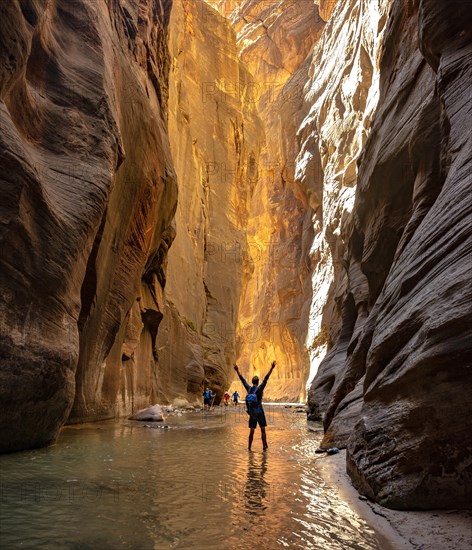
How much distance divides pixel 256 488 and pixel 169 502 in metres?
1.22

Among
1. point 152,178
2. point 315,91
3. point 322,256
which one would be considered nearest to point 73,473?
point 152,178

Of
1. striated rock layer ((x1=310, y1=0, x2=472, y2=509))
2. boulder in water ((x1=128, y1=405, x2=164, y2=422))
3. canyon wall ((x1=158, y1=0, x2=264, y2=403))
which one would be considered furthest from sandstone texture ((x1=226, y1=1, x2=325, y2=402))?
striated rock layer ((x1=310, y1=0, x2=472, y2=509))

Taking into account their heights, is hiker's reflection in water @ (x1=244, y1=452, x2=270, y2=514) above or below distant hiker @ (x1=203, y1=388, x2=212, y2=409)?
below

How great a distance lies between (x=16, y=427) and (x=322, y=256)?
3976 centimetres

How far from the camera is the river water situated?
11.8 feet

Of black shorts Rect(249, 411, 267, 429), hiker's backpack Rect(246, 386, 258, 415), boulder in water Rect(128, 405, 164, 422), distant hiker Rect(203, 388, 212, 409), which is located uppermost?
distant hiker Rect(203, 388, 212, 409)

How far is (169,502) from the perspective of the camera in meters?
4.66

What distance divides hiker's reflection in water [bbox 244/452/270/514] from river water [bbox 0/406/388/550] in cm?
1

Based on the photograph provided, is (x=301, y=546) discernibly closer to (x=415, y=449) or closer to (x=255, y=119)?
(x=415, y=449)

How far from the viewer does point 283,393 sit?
58.4 metres

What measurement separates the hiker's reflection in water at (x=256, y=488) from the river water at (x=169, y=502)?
0.04 ft

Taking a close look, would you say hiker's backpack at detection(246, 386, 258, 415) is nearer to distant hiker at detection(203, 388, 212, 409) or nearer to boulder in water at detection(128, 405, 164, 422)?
boulder in water at detection(128, 405, 164, 422)

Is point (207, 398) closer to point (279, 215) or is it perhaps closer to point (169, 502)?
point (169, 502)

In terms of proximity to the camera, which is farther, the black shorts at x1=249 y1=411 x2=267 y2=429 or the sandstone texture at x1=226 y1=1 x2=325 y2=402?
the sandstone texture at x1=226 y1=1 x2=325 y2=402
